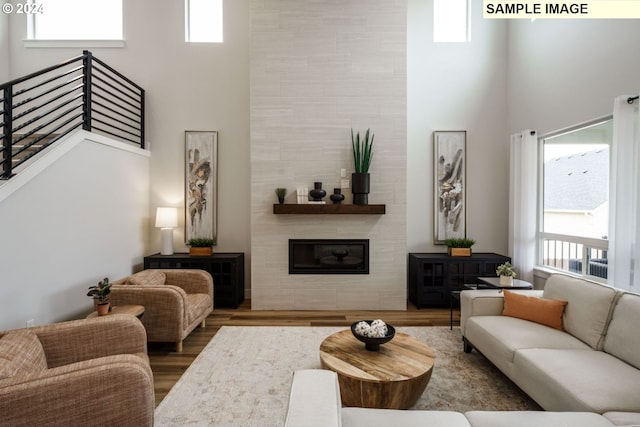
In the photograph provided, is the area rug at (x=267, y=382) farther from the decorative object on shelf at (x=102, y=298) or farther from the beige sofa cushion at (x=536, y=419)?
the decorative object on shelf at (x=102, y=298)

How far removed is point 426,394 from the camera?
7.86ft

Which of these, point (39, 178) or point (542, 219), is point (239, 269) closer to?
point (39, 178)

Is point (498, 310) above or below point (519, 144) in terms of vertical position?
below

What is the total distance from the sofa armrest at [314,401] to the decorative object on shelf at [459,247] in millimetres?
3609

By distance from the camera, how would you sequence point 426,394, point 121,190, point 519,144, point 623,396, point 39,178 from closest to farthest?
point 623,396, point 426,394, point 39,178, point 121,190, point 519,144

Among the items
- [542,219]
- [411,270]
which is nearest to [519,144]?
[542,219]

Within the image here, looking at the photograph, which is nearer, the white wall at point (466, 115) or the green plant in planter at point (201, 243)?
the green plant in planter at point (201, 243)

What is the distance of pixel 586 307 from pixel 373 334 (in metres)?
1.57

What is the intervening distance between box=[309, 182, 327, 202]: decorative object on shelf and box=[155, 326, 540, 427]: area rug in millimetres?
1708

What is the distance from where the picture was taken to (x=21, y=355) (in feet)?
5.70

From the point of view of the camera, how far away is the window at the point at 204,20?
499 cm

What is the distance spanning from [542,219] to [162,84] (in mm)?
5739

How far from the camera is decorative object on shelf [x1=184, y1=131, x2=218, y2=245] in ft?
16.1

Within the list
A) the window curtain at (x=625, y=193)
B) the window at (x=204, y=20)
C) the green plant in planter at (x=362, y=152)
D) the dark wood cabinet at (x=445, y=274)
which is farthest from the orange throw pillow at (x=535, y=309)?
the window at (x=204, y=20)
